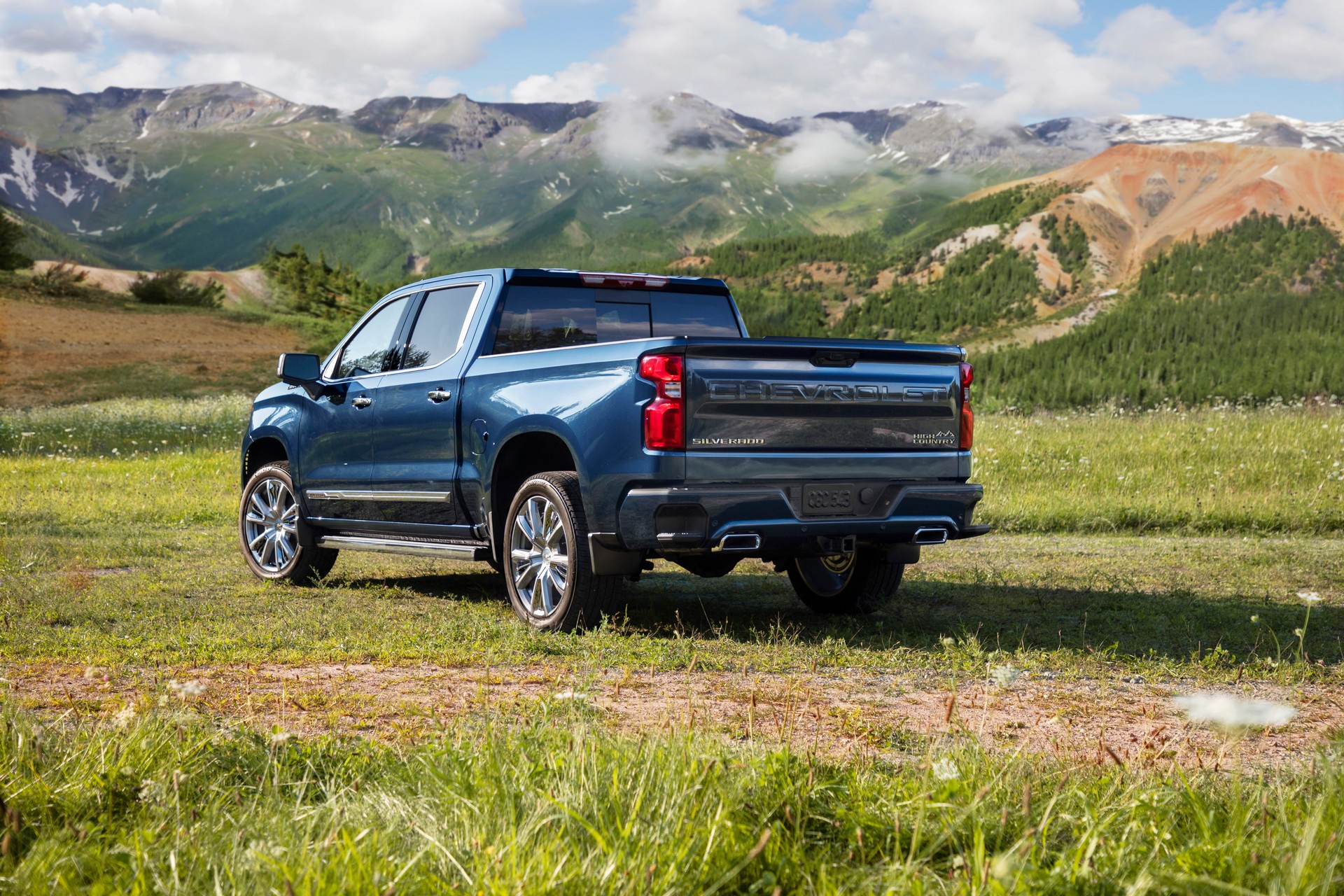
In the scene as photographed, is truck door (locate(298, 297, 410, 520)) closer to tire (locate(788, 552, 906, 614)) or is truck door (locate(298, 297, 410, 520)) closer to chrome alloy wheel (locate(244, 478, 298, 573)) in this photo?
chrome alloy wheel (locate(244, 478, 298, 573))

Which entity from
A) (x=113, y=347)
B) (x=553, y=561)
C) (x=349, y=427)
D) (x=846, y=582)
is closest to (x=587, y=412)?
(x=553, y=561)

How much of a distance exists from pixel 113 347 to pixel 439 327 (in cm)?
4563

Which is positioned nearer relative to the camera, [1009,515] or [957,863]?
[957,863]

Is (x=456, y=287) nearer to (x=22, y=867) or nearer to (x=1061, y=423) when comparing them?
(x=22, y=867)

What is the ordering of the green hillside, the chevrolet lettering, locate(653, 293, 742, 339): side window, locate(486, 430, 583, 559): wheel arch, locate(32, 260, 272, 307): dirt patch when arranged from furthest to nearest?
locate(32, 260, 272, 307): dirt patch, the green hillside, locate(653, 293, 742, 339): side window, locate(486, 430, 583, 559): wheel arch, the chevrolet lettering

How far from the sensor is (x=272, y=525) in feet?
31.6

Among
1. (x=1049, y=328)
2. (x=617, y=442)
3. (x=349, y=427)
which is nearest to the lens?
(x=617, y=442)

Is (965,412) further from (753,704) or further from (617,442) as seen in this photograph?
(753,704)

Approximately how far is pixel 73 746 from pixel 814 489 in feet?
13.0

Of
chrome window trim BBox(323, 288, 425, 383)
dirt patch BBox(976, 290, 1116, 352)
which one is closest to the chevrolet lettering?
chrome window trim BBox(323, 288, 425, 383)

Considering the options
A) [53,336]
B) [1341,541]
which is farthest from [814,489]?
[53,336]

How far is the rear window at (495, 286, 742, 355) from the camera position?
7.82 meters

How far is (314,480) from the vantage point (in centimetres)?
906

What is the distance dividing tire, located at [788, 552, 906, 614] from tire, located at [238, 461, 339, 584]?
367 cm
